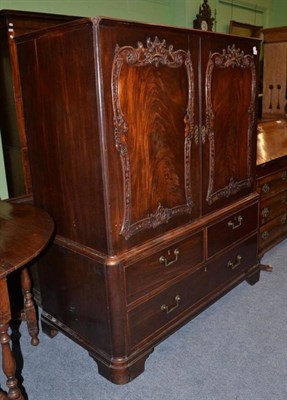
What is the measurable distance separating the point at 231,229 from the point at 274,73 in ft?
7.45

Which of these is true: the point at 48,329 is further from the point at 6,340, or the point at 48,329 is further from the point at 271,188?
the point at 271,188

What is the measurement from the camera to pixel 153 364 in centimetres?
197

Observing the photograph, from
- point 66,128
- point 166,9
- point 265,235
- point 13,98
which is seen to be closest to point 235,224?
point 265,235

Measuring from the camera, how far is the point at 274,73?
3887 mm

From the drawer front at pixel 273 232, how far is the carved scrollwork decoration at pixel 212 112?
2.35 ft

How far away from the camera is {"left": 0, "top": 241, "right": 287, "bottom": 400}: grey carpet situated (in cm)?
179

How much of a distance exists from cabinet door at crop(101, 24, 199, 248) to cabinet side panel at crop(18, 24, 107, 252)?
0.07m

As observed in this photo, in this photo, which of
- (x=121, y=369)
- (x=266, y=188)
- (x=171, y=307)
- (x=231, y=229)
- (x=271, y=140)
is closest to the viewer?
(x=121, y=369)

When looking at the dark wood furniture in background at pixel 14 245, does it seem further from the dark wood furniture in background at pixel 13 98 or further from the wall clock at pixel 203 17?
the wall clock at pixel 203 17

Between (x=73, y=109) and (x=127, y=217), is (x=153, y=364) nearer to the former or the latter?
(x=127, y=217)

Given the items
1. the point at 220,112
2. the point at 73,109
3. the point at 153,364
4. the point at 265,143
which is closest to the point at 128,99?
the point at 73,109

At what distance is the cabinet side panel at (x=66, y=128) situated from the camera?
1504mm

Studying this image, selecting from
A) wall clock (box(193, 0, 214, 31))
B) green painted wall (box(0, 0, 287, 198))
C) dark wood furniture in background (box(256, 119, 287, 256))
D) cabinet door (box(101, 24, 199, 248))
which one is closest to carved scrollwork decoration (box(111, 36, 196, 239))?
cabinet door (box(101, 24, 199, 248))

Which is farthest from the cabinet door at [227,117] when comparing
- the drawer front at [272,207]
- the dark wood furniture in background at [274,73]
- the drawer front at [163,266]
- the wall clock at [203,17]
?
the wall clock at [203,17]
